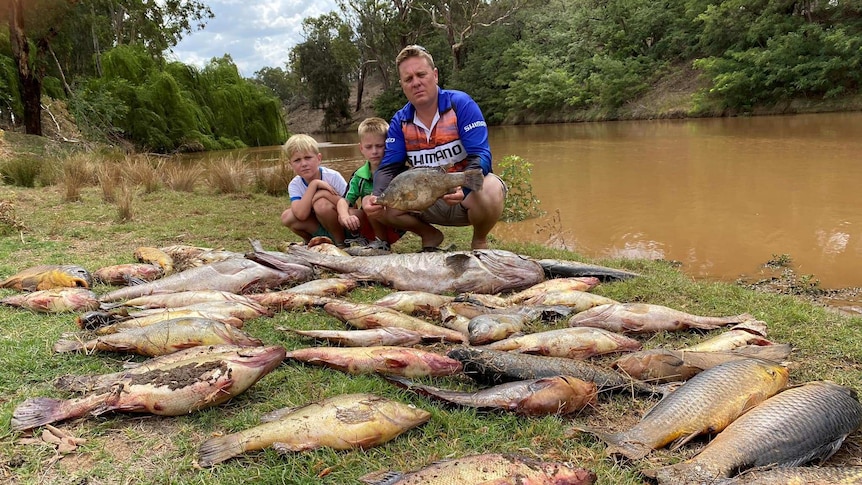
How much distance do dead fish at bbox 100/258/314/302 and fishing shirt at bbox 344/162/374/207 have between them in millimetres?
1487

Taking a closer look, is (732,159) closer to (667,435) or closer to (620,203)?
(620,203)

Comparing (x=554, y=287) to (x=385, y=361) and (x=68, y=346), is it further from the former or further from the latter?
(x=68, y=346)

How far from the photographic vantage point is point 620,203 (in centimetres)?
904

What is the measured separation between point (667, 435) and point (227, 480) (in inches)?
70.5

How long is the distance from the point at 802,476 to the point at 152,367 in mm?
2808

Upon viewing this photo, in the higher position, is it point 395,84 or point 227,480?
point 395,84

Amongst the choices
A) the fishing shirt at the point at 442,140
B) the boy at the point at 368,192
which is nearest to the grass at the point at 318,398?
the boy at the point at 368,192

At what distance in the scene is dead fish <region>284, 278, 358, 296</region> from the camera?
3990 millimetres

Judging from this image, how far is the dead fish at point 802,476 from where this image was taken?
5.72 ft

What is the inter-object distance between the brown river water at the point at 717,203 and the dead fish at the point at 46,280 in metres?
5.54

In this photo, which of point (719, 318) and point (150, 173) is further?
point (150, 173)

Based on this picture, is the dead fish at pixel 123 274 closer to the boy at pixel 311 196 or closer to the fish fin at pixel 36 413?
the boy at pixel 311 196

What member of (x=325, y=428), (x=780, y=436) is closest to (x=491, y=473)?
(x=325, y=428)

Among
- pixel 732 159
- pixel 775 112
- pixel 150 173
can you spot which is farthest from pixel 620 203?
pixel 775 112
